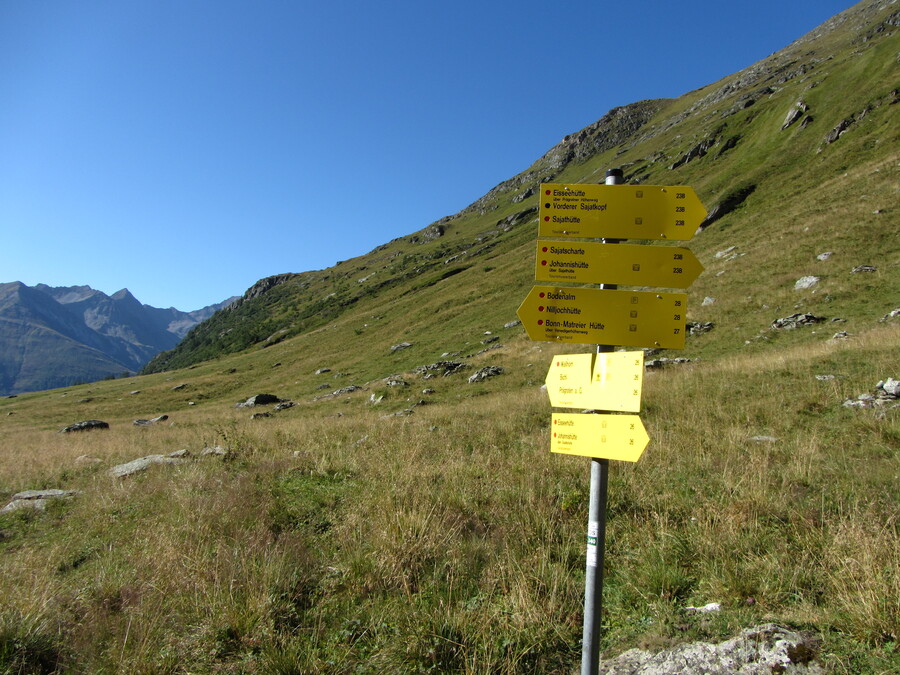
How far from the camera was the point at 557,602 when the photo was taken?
3.54 metres

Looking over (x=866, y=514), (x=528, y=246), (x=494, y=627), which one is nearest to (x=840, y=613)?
(x=866, y=514)

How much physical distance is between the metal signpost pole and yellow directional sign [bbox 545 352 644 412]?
0.36 meters

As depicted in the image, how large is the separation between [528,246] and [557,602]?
7116cm

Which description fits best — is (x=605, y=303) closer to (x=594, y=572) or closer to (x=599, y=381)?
(x=599, y=381)

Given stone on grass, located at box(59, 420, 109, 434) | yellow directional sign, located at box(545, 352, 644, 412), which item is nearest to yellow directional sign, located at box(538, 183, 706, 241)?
yellow directional sign, located at box(545, 352, 644, 412)

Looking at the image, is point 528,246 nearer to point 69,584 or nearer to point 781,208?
point 781,208

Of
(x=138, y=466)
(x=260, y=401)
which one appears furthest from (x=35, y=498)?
(x=260, y=401)

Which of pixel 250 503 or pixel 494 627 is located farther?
pixel 250 503

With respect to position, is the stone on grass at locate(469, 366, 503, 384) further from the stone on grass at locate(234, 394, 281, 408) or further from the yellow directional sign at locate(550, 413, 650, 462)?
the yellow directional sign at locate(550, 413, 650, 462)

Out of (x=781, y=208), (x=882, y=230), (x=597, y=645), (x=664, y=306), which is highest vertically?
(x=781, y=208)

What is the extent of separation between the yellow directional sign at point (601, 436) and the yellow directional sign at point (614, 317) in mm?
485

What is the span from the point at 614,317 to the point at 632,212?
0.69m

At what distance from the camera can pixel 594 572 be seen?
2611 millimetres

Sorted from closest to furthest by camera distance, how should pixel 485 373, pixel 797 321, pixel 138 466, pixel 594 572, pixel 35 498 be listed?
1. pixel 594 572
2. pixel 35 498
3. pixel 138 466
4. pixel 797 321
5. pixel 485 373
